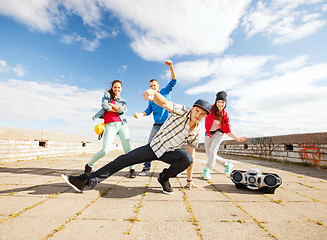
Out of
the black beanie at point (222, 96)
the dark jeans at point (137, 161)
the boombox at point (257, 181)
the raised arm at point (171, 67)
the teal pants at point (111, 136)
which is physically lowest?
the boombox at point (257, 181)

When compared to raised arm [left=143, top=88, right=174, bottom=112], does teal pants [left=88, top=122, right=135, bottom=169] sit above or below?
below

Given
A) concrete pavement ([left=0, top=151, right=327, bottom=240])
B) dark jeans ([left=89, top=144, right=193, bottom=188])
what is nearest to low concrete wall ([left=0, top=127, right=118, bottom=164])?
concrete pavement ([left=0, top=151, right=327, bottom=240])

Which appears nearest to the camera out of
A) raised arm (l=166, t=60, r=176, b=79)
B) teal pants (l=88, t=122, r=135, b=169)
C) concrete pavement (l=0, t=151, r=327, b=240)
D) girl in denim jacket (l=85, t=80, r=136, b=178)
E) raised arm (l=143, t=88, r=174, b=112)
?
concrete pavement (l=0, t=151, r=327, b=240)

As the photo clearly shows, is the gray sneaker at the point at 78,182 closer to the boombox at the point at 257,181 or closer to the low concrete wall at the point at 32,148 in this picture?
the boombox at the point at 257,181

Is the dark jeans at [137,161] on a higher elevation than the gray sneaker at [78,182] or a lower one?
higher

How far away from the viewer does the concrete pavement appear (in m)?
1.56

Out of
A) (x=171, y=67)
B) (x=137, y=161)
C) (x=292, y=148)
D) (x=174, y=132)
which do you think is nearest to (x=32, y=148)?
(x=137, y=161)

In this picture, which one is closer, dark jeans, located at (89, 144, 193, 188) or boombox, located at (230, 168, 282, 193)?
dark jeans, located at (89, 144, 193, 188)

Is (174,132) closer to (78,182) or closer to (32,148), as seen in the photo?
(78,182)

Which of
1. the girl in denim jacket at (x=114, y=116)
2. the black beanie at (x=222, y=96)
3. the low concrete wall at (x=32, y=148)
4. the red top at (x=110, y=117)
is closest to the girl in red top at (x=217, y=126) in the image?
the black beanie at (x=222, y=96)

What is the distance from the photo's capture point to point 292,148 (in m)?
7.88

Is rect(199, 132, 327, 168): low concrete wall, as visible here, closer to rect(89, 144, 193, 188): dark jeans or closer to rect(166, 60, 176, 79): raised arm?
rect(166, 60, 176, 79): raised arm

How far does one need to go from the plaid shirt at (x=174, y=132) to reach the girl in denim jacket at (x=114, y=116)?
1183 mm

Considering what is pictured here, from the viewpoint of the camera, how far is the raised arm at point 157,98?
2.09 meters
